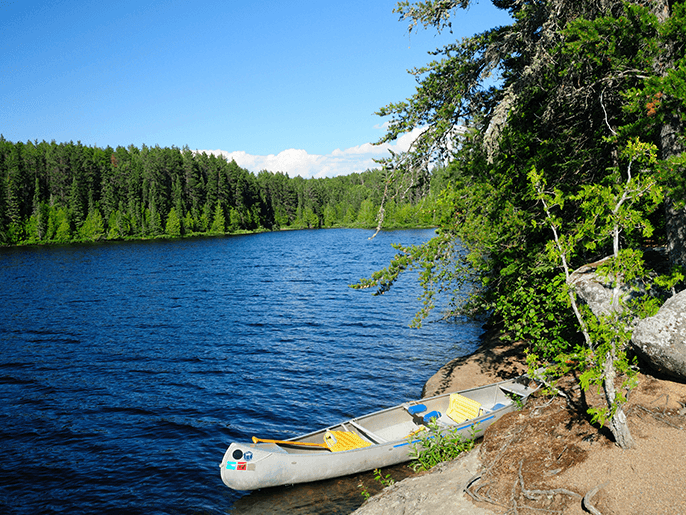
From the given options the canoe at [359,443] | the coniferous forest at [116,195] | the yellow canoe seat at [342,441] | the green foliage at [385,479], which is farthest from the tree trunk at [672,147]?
the coniferous forest at [116,195]

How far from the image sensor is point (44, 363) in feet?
68.6

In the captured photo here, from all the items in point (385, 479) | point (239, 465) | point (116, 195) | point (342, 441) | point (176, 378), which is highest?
point (116, 195)

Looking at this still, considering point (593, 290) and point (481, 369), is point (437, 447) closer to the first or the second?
point (593, 290)

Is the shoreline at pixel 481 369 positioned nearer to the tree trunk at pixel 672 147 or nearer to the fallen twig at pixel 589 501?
the tree trunk at pixel 672 147

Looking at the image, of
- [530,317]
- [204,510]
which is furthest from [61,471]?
[530,317]

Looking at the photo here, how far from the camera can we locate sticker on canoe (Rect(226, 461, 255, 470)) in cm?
1046

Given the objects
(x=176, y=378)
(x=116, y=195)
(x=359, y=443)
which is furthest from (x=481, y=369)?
(x=116, y=195)

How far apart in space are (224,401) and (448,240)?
10.9 meters

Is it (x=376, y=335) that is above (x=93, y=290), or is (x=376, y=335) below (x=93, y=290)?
below

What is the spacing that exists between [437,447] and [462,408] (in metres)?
2.53

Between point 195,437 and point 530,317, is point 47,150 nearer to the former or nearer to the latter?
point 195,437

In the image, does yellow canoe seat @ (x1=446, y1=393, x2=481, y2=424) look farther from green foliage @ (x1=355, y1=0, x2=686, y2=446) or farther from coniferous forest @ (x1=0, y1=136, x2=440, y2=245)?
coniferous forest @ (x1=0, y1=136, x2=440, y2=245)

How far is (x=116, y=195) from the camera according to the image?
104875 mm

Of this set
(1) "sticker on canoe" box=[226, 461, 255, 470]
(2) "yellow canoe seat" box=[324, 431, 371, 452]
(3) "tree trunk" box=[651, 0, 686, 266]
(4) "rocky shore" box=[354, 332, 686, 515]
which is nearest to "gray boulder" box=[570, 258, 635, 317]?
(3) "tree trunk" box=[651, 0, 686, 266]
